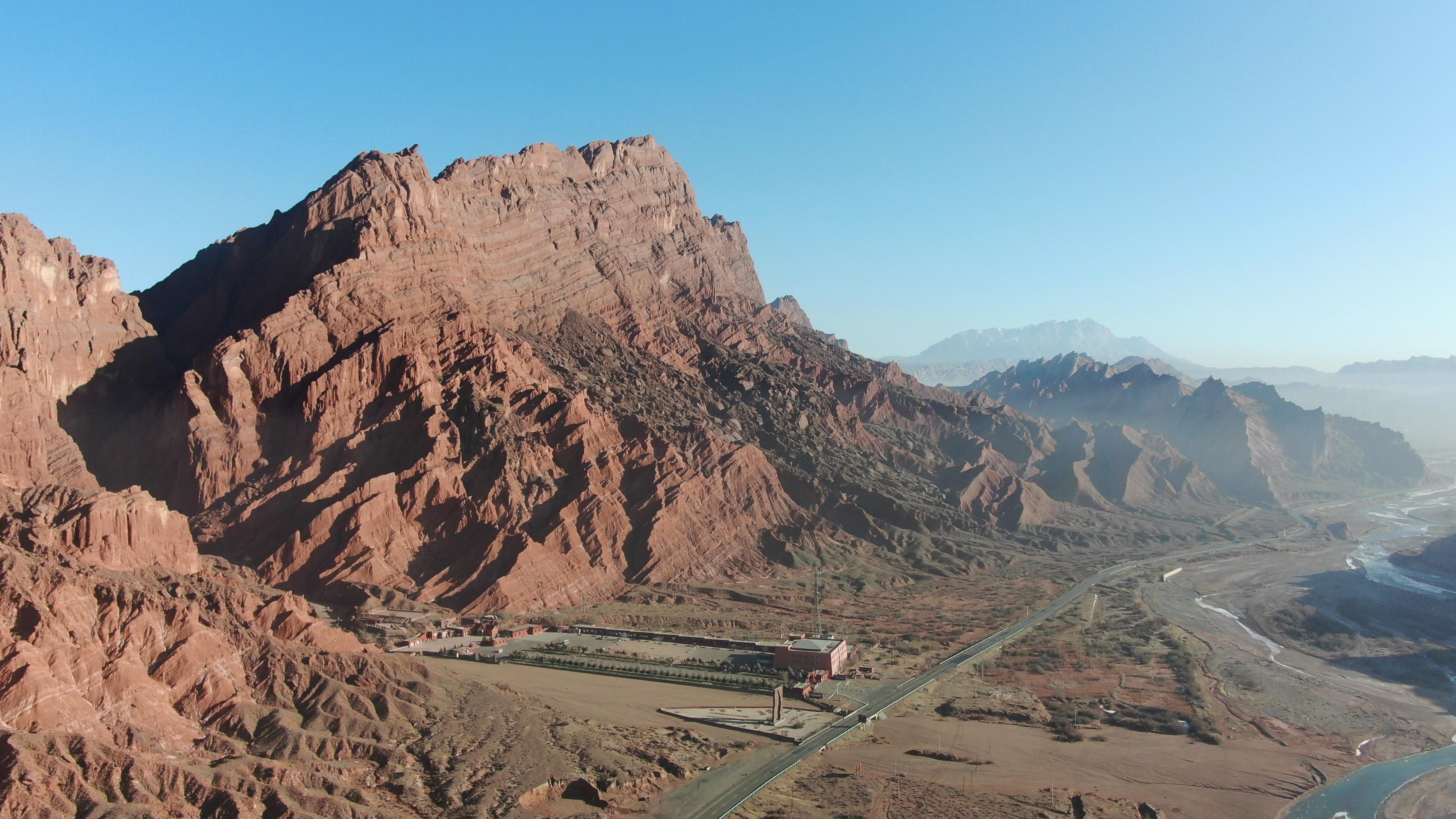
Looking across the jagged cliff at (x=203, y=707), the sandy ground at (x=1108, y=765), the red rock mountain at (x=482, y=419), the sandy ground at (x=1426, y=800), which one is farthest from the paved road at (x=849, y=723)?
the sandy ground at (x=1426, y=800)

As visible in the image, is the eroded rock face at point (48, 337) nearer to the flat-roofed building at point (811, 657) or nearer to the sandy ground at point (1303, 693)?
the flat-roofed building at point (811, 657)

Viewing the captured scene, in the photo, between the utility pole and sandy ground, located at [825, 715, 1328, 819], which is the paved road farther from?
the utility pole

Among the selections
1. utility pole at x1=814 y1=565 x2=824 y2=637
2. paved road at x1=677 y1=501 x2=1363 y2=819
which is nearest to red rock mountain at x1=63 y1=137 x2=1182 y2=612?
utility pole at x1=814 y1=565 x2=824 y2=637

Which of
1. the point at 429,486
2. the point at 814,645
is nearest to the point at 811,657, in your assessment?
the point at 814,645

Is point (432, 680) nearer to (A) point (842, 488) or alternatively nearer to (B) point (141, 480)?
(B) point (141, 480)

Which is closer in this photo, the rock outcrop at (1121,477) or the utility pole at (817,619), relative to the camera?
the utility pole at (817,619)
